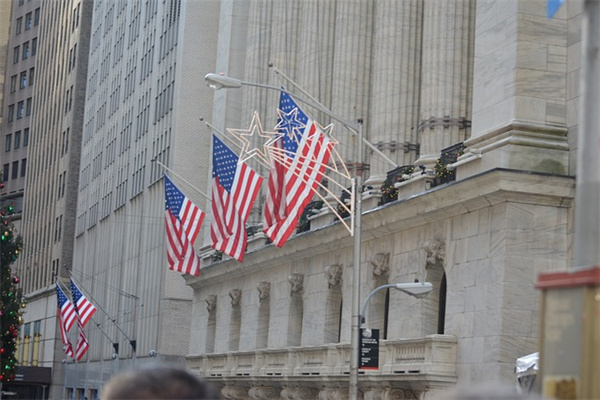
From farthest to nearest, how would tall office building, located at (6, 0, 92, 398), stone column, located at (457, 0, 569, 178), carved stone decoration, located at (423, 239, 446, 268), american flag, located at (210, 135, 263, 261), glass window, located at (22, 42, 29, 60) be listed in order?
glass window, located at (22, 42, 29, 60)
tall office building, located at (6, 0, 92, 398)
american flag, located at (210, 135, 263, 261)
carved stone decoration, located at (423, 239, 446, 268)
stone column, located at (457, 0, 569, 178)

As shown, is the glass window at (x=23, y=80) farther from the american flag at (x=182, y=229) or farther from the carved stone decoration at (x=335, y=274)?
the carved stone decoration at (x=335, y=274)

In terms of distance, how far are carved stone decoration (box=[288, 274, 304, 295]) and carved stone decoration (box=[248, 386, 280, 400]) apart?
10.6 feet

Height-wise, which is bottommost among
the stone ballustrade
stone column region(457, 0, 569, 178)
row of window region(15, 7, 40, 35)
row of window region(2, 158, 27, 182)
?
the stone ballustrade

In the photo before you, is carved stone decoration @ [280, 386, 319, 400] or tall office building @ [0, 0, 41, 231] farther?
tall office building @ [0, 0, 41, 231]

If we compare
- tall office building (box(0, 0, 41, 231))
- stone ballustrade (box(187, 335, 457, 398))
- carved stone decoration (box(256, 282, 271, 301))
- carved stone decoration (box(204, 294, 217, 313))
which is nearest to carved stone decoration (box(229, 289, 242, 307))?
stone ballustrade (box(187, 335, 457, 398))

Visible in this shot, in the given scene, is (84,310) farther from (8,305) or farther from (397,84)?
(397,84)

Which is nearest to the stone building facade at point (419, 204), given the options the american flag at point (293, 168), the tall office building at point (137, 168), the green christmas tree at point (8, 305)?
the american flag at point (293, 168)

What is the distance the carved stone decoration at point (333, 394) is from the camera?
3641 cm

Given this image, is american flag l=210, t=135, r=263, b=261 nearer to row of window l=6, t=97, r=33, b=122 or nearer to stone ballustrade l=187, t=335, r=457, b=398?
stone ballustrade l=187, t=335, r=457, b=398

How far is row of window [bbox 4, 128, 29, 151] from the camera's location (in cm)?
11988

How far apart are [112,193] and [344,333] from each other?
47.3 metres

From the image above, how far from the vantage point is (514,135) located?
28922 mm

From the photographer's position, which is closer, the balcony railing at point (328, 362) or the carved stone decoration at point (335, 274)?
the balcony railing at point (328, 362)

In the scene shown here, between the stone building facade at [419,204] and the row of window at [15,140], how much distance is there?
230 ft
